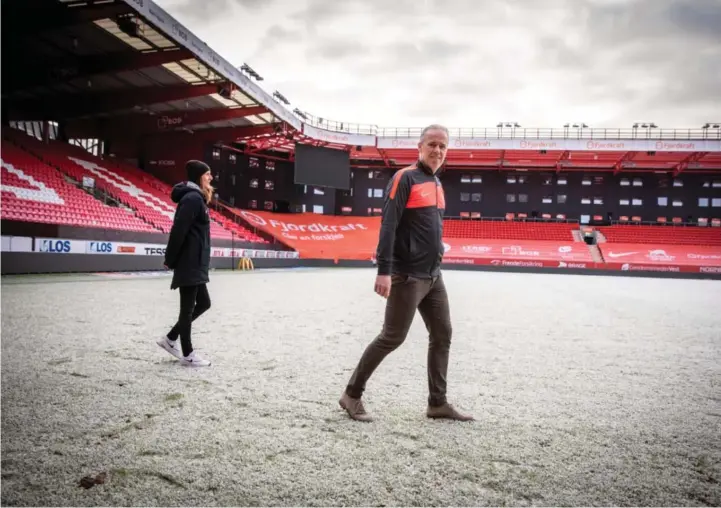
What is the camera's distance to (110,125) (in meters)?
28.6

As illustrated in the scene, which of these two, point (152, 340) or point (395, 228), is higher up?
point (395, 228)

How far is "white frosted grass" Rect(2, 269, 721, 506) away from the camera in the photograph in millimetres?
2162

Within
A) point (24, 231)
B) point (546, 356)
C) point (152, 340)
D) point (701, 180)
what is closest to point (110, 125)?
point (24, 231)

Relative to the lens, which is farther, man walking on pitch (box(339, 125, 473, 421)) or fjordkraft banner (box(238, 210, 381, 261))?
fjordkraft banner (box(238, 210, 381, 261))

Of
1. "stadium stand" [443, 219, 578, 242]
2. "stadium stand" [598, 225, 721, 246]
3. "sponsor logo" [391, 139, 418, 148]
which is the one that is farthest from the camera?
"stadium stand" [443, 219, 578, 242]

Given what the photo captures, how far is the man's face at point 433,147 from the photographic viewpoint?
306cm

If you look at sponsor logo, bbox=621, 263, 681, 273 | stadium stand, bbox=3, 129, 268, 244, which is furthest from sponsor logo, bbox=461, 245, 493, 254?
stadium stand, bbox=3, 129, 268, 244

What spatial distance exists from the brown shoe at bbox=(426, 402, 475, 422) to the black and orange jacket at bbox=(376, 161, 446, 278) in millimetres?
930

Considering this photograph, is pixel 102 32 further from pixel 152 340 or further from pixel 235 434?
pixel 235 434

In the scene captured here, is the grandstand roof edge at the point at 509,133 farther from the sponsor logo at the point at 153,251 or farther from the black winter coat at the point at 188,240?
the black winter coat at the point at 188,240

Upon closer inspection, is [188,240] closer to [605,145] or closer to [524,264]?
[524,264]

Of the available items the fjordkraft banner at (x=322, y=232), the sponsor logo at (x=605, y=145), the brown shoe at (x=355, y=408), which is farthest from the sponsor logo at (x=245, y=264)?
the sponsor logo at (x=605, y=145)

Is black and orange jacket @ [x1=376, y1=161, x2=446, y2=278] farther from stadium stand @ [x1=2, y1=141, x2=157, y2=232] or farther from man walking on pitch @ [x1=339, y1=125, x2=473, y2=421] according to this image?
stadium stand @ [x1=2, y1=141, x2=157, y2=232]

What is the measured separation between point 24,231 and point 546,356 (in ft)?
51.9
